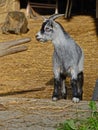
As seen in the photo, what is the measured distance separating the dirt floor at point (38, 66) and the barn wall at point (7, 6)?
1.80m

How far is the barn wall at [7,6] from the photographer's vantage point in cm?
1962

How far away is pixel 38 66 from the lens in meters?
13.2

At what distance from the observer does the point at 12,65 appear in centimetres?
1337

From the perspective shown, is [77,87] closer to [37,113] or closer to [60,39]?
[60,39]

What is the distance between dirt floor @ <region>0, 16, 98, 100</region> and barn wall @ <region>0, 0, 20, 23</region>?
5.91ft

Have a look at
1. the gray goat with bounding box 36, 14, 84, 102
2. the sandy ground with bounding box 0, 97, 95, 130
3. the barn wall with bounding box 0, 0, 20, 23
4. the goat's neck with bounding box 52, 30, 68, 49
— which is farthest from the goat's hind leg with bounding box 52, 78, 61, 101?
the barn wall with bounding box 0, 0, 20, 23

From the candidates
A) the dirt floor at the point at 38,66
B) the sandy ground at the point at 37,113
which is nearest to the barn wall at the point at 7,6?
the dirt floor at the point at 38,66

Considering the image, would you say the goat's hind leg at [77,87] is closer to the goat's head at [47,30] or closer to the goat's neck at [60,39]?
the goat's neck at [60,39]

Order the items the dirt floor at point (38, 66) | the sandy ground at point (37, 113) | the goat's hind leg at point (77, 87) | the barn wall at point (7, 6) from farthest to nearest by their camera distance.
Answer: the barn wall at point (7, 6)
the dirt floor at point (38, 66)
the goat's hind leg at point (77, 87)
the sandy ground at point (37, 113)

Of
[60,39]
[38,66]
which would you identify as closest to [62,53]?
[60,39]

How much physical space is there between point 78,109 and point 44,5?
1336 centimetres

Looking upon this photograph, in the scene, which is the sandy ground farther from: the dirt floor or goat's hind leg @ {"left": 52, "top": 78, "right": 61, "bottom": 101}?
the dirt floor

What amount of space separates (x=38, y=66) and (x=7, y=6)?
7149mm

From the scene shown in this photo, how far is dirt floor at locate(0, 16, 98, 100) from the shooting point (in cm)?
1090
